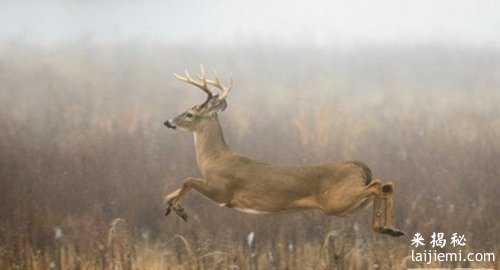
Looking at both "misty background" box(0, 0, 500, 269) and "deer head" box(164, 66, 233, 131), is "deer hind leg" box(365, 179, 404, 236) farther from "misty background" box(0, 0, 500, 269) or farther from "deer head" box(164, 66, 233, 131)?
"deer head" box(164, 66, 233, 131)

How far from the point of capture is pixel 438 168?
5996 millimetres

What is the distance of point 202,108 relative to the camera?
19.6 feet

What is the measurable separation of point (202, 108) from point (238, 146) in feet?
1.02

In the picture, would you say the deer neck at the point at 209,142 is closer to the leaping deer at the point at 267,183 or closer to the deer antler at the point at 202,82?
the leaping deer at the point at 267,183

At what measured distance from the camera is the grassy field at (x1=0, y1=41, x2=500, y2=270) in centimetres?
596

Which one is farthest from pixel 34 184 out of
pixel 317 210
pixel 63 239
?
pixel 317 210

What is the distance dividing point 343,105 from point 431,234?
3.00ft

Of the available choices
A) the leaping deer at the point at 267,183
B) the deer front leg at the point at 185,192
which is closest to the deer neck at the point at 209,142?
the leaping deer at the point at 267,183

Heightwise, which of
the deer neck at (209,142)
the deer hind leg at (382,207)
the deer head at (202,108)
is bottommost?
the deer hind leg at (382,207)

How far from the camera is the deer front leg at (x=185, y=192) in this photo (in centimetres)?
589

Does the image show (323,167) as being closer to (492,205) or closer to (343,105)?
(343,105)

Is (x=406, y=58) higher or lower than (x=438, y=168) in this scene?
higher

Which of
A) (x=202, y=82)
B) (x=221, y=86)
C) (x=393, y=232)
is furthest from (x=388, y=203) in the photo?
(x=202, y=82)

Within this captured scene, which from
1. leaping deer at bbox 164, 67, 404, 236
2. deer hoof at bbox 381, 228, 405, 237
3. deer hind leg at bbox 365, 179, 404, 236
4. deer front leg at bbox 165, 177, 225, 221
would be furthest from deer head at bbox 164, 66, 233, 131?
deer hoof at bbox 381, 228, 405, 237
